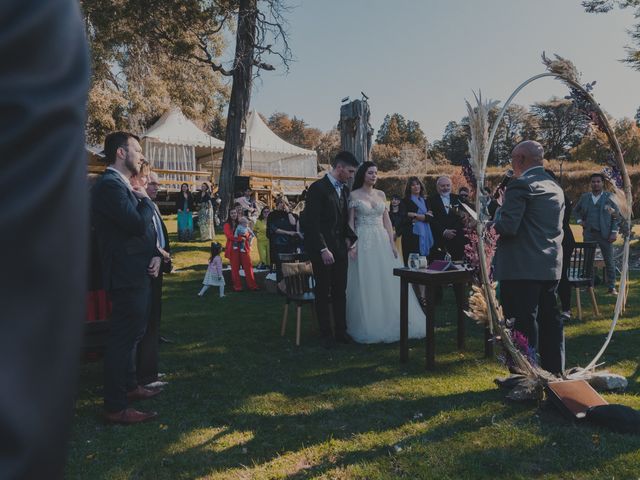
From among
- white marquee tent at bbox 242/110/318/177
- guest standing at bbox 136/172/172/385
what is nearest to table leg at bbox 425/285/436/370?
guest standing at bbox 136/172/172/385

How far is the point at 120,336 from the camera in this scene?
4234mm

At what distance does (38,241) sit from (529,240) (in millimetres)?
4675

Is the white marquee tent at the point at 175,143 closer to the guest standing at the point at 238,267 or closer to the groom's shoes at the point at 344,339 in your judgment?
the guest standing at the point at 238,267

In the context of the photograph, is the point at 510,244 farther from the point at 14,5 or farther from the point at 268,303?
→ the point at 268,303

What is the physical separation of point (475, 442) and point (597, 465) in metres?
0.79

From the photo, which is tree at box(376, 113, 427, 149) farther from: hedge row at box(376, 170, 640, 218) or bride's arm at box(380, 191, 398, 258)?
bride's arm at box(380, 191, 398, 258)

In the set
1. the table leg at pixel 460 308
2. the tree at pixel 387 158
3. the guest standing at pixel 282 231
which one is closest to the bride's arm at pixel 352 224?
the table leg at pixel 460 308

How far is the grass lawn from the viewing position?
361cm

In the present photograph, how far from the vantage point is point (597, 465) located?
3.56m

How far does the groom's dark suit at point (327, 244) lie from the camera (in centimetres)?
665

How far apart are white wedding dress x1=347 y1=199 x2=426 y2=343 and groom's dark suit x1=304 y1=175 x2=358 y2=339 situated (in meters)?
0.25

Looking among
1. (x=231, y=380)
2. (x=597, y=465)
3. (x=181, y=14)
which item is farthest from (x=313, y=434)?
(x=181, y=14)

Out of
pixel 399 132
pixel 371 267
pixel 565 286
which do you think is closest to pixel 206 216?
pixel 371 267

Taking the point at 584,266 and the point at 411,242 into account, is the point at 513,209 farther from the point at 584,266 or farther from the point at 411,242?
the point at 411,242
